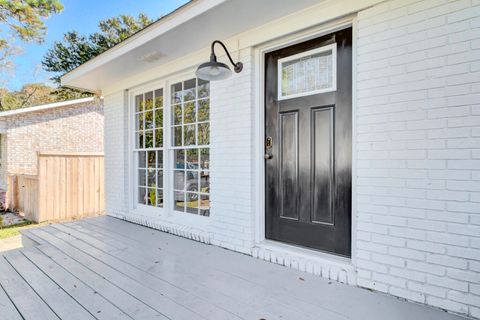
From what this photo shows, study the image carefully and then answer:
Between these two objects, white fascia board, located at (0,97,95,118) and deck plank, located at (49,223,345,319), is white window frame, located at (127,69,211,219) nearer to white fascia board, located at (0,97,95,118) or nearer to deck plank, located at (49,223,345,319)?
deck plank, located at (49,223,345,319)

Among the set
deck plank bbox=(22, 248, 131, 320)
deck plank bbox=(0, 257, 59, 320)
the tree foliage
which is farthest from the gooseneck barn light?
the tree foliage

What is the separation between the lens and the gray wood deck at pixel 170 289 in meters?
1.97

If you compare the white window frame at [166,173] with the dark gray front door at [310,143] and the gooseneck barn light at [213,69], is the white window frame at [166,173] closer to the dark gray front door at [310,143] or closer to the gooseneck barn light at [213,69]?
the gooseneck barn light at [213,69]

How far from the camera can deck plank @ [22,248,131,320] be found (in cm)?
200

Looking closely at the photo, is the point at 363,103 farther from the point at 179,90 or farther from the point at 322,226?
the point at 179,90

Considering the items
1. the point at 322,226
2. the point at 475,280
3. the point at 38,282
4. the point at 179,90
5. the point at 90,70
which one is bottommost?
the point at 38,282

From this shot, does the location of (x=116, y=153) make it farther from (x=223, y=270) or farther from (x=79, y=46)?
(x=79, y=46)

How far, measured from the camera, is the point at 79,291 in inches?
91.4

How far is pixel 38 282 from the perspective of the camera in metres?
2.52

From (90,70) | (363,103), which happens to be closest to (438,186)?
(363,103)

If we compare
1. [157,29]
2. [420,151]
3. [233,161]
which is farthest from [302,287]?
[157,29]

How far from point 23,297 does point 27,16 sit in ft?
34.0

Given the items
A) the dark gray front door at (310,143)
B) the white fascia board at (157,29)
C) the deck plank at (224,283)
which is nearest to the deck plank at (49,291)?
the deck plank at (224,283)

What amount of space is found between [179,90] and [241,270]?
8.92 feet
